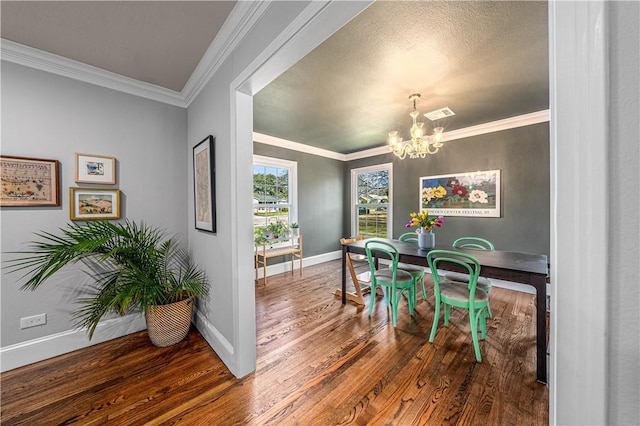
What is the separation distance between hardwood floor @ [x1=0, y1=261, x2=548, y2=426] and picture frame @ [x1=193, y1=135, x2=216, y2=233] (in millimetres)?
1156

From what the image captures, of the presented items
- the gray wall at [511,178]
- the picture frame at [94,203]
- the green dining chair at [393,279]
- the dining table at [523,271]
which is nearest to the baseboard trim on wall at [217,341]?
the picture frame at [94,203]

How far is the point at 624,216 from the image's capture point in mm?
429

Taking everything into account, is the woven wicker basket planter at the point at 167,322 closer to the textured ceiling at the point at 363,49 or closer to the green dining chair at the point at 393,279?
the green dining chair at the point at 393,279

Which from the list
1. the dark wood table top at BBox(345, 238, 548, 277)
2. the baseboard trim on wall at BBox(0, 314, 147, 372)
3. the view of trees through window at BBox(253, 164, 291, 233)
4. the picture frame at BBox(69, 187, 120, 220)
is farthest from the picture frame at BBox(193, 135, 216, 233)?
the dark wood table top at BBox(345, 238, 548, 277)

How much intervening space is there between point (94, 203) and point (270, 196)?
2.59 m

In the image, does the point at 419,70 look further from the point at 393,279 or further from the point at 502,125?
the point at 502,125

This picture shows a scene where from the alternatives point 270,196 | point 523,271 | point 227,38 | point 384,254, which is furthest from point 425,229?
point 270,196

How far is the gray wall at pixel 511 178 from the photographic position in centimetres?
335

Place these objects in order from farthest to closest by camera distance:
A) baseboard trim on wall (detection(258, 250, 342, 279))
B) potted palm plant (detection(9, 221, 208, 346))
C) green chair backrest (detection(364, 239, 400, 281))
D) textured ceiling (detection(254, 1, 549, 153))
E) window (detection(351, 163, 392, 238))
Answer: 1. window (detection(351, 163, 392, 238))
2. baseboard trim on wall (detection(258, 250, 342, 279))
3. green chair backrest (detection(364, 239, 400, 281))
4. potted palm plant (detection(9, 221, 208, 346))
5. textured ceiling (detection(254, 1, 549, 153))

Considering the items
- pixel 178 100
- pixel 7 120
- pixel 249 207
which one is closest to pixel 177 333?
pixel 249 207

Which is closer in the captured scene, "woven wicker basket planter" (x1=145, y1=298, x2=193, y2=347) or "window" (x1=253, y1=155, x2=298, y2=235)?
"woven wicker basket planter" (x1=145, y1=298, x2=193, y2=347)

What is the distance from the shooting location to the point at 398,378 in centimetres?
180

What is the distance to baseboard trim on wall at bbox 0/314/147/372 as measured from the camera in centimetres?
192

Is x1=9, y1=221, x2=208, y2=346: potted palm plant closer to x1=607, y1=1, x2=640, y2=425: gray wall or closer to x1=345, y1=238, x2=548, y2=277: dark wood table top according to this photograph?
x1=345, y1=238, x2=548, y2=277: dark wood table top
